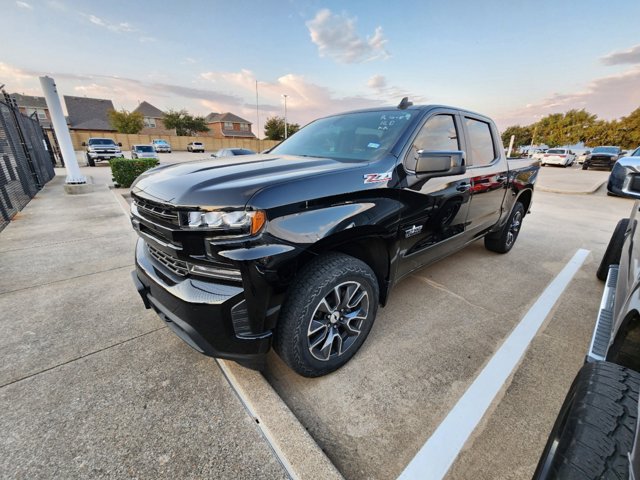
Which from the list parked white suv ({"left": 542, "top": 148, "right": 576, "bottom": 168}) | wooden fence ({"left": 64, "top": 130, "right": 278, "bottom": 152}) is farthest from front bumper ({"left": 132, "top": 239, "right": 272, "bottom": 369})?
wooden fence ({"left": 64, "top": 130, "right": 278, "bottom": 152})

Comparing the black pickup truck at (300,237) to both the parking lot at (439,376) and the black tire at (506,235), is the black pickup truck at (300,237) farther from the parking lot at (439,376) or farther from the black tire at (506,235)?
the black tire at (506,235)

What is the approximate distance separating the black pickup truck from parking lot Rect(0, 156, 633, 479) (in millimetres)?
277

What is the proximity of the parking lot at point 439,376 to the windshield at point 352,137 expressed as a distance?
1560mm

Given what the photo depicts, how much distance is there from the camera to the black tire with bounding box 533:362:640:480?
0.89 m

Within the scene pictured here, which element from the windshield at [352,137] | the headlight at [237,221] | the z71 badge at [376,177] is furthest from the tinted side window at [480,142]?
the headlight at [237,221]

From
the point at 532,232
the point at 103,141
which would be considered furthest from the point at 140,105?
the point at 532,232

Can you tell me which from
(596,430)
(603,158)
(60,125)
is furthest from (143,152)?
(603,158)

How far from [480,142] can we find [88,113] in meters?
66.8

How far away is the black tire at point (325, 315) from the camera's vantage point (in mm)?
1722

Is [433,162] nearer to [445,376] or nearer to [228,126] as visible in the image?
[445,376]

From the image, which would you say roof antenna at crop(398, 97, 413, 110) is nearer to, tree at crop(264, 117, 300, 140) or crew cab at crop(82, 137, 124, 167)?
crew cab at crop(82, 137, 124, 167)

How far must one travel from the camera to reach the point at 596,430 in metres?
0.96

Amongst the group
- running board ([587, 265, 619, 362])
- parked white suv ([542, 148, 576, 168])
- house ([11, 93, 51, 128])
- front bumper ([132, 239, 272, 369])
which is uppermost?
house ([11, 93, 51, 128])

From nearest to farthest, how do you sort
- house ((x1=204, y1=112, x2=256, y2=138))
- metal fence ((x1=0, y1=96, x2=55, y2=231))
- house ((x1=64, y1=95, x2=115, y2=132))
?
metal fence ((x1=0, y1=96, x2=55, y2=231)) < house ((x1=64, y1=95, x2=115, y2=132)) < house ((x1=204, y1=112, x2=256, y2=138))
